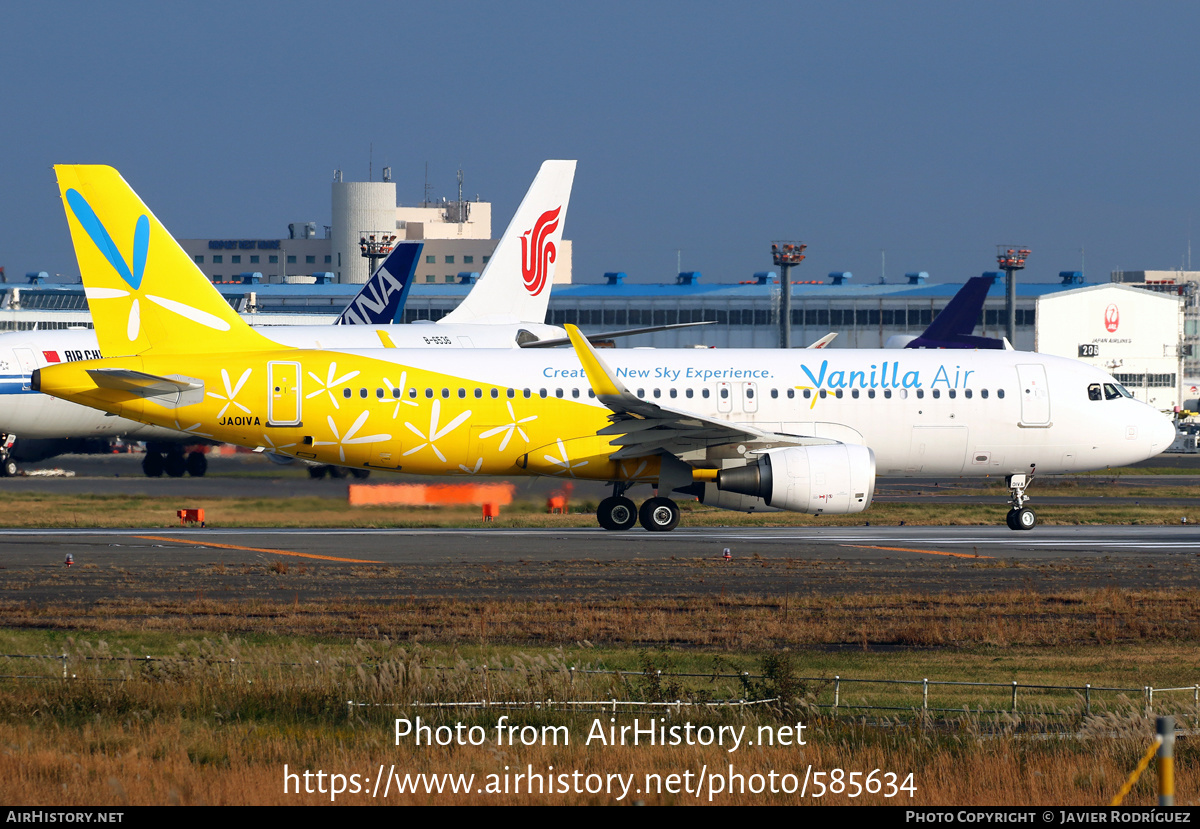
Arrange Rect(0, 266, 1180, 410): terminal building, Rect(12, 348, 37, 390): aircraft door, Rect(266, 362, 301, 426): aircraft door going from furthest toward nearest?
Rect(0, 266, 1180, 410): terminal building → Rect(12, 348, 37, 390): aircraft door → Rect(266, 362, 301, 426): aircraft door

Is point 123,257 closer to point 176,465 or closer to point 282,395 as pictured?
point 282,395

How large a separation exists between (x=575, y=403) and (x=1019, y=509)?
11494 mm

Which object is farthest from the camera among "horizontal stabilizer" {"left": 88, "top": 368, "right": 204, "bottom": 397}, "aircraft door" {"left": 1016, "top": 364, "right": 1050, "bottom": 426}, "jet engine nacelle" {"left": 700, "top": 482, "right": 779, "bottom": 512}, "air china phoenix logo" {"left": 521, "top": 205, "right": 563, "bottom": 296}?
"air china phoenix logo" {"left": 521, "top": 205, "right": 563, "bottom": 296}

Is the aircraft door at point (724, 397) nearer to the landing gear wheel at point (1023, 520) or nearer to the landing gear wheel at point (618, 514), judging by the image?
the landing gear wheel at point (618, 514)

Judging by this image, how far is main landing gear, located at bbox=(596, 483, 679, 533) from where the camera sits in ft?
108

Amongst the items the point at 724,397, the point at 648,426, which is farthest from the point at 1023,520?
the point at 648,426

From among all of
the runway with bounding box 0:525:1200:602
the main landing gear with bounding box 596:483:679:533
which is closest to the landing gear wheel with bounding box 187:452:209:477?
the runway with bounding box 0:525:1200:602

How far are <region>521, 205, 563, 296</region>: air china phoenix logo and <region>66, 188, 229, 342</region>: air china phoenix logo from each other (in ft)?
58.6

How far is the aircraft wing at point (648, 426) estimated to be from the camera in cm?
3092

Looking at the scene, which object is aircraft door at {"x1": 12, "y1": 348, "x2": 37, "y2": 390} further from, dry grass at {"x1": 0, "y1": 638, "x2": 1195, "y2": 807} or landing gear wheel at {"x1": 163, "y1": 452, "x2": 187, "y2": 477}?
dry grass at {"x1": 0, "y1": 638, "x2": 1195, "y2": 807}

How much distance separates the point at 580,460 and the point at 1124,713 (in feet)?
63.4

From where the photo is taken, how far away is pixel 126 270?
1221 inches

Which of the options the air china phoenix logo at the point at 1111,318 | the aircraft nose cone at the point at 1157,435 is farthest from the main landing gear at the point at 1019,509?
the air china phoenix logo at the point at 1111,318

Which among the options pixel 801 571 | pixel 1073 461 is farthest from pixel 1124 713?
pixel 1073 461
